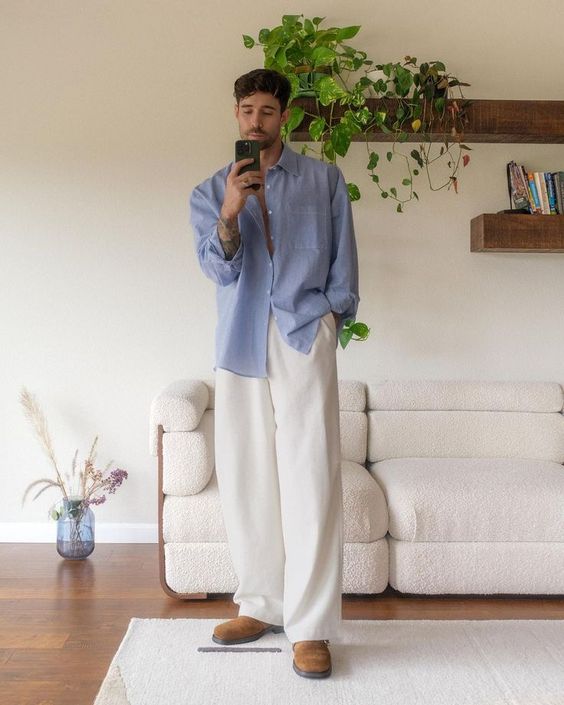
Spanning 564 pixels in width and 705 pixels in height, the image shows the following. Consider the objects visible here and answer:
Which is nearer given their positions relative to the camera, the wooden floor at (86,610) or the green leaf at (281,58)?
the wooden floor at (86,610)

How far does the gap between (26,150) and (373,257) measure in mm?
1475

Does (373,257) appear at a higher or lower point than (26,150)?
Result: lower

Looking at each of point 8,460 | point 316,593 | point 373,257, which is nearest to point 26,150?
point 8,460

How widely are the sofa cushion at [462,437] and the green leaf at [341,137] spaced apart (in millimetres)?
1023

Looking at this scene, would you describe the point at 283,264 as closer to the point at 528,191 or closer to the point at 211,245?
the point at 211,245

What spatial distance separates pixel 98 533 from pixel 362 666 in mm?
1626

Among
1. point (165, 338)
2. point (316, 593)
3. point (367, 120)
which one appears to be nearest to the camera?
point (316, 593)

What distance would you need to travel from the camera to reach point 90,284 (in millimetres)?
3482

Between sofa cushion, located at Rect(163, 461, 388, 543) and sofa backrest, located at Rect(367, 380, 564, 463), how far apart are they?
0.53 meters

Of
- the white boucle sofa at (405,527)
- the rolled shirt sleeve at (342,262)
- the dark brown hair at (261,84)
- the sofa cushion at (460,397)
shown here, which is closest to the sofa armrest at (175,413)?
the white boucle sofa at (405,527)

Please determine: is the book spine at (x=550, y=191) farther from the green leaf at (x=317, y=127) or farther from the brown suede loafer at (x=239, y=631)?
the brown suede loafer at (x=239, y=631)

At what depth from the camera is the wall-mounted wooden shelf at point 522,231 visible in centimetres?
329

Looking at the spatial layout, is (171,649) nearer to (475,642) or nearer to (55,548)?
(475,642)

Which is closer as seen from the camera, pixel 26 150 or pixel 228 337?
pixel 228 337
